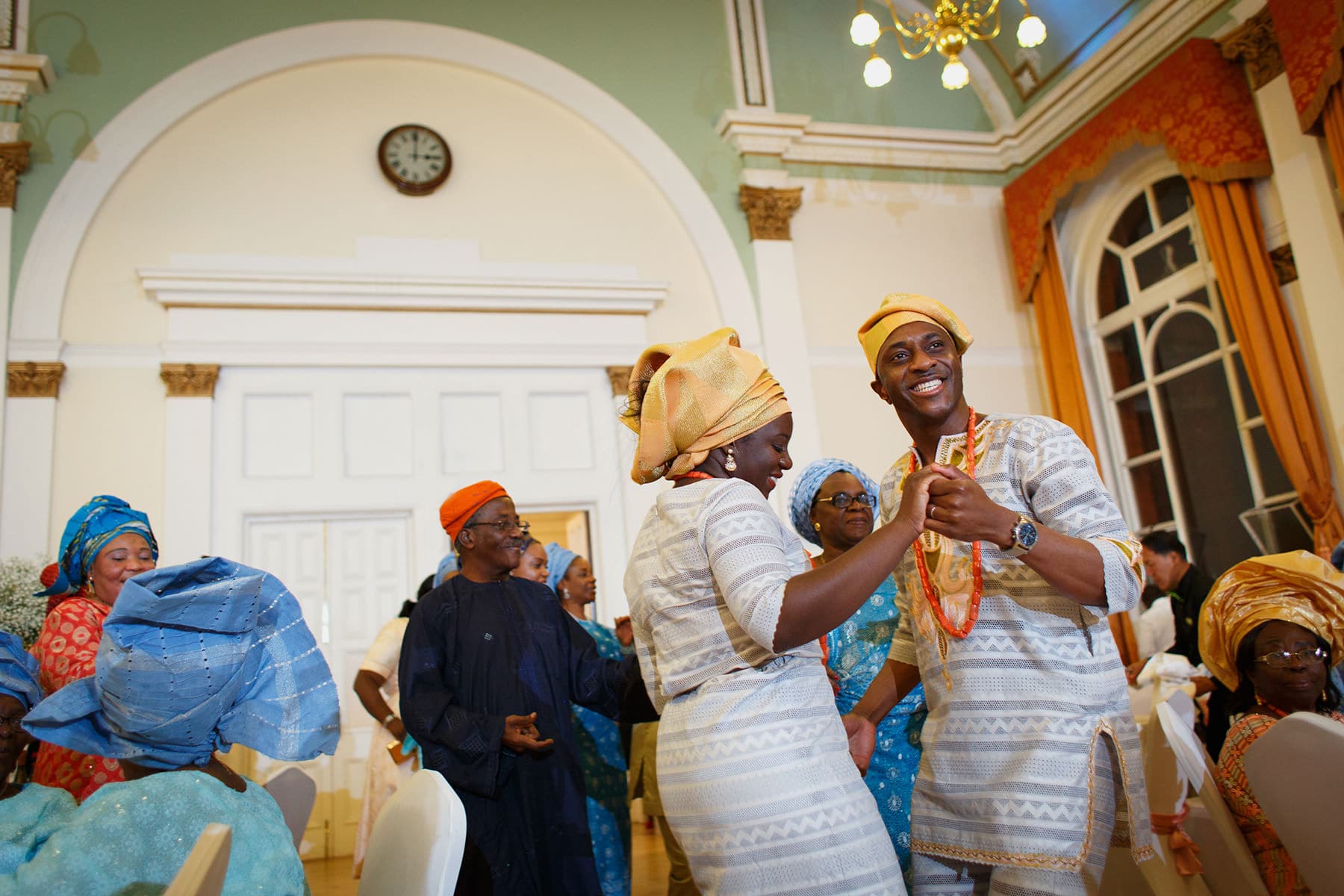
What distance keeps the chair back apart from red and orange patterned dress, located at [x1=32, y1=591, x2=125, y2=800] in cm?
142

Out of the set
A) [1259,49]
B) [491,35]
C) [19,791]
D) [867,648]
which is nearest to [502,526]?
[867,648]

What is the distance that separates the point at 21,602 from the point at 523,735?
12.1 feet

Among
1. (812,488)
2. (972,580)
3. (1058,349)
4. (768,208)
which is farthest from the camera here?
(1058,349)

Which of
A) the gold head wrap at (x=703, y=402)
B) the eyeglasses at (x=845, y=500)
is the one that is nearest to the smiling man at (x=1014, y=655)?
the gold head wrap at (x=703, y=402)

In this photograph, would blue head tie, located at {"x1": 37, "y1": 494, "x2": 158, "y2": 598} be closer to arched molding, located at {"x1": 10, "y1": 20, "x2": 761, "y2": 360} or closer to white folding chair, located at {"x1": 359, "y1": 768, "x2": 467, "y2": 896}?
white folding chair, located at {"x1": 359, "y1": 768, "x2": 467, "y2": 896}

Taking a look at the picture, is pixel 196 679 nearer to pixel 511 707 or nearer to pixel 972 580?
pixel 511 707

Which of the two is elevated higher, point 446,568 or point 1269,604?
point 446,568

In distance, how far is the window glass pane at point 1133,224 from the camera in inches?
275

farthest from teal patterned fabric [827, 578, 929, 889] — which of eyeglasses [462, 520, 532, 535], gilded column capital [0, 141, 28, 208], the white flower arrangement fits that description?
gilded column capital [0, 141, 28, 208]

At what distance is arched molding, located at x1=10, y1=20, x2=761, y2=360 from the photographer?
6.00 meters

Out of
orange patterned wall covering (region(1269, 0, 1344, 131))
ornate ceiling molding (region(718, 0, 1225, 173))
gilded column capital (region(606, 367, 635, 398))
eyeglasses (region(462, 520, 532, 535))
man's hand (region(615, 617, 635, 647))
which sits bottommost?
man's hand (region(615, 617, 635, 647))

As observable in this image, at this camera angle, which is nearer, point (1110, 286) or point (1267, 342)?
point (1267, 342)

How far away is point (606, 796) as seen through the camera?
3.35m

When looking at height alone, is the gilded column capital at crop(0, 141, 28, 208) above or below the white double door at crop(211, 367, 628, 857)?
above
